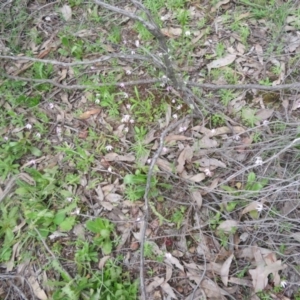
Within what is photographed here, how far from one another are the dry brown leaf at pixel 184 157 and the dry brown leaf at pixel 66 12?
1.43 m

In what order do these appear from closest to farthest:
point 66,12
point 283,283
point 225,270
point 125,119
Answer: point 283,283 < point 225,270 < point 125,119 < point 66,12

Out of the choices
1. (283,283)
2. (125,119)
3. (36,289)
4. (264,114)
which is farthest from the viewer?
(125,119)

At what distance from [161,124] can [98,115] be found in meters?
0.42

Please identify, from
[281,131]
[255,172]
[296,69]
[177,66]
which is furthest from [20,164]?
[296,69]

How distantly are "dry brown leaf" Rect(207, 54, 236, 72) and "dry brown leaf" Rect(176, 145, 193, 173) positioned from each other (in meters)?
0.60

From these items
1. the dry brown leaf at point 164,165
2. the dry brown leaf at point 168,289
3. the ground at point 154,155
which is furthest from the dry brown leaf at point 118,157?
the dry brown leaf at point 168,289

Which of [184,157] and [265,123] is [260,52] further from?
[184,157]

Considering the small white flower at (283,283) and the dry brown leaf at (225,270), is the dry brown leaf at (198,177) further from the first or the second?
the small white flower at (283,283)

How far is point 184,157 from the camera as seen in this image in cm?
235

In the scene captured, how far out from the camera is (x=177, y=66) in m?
2.67

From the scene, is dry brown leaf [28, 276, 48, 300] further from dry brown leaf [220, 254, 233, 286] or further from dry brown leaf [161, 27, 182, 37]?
dry brown leaf [161, 27, 182, 37]

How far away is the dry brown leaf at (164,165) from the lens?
232cm

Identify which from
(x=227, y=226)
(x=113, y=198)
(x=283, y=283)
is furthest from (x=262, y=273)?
(x=113, y=198)

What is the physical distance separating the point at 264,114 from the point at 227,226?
731 millimetres
